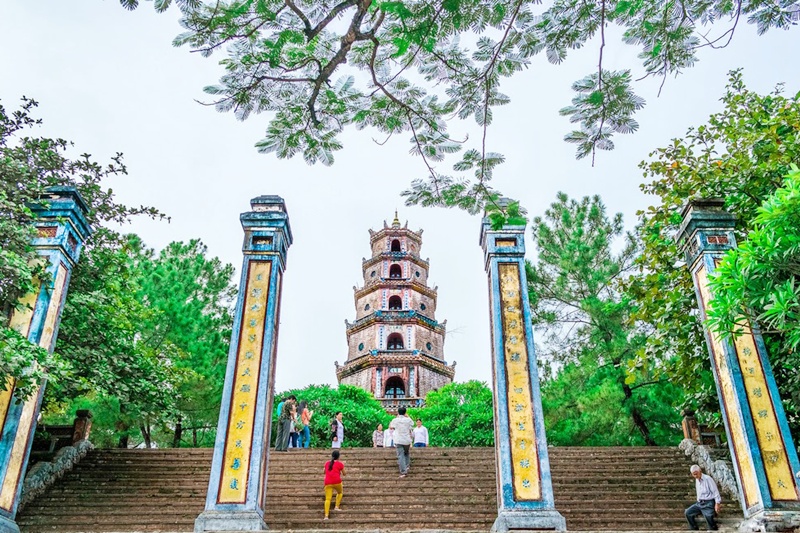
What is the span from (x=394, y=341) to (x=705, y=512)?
18797 millimetres

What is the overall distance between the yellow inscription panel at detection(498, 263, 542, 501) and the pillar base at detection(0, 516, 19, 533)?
4.11 metres

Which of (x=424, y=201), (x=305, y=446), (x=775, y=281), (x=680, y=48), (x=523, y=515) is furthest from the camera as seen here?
(x=305, y=446)

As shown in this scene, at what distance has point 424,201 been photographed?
13.9 ft

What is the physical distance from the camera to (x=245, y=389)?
5.99 m

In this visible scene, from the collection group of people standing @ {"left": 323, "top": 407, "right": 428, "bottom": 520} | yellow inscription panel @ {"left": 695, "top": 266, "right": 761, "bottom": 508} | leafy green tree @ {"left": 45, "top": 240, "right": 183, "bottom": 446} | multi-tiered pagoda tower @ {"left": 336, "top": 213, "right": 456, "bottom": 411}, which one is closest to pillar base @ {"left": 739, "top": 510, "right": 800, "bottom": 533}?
yellow inscription panel @ {"left": 695, "top": 266, "right": 761, "bottom": 508}

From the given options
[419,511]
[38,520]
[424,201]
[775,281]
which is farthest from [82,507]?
[775,281]

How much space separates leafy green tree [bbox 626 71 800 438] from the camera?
7.06m

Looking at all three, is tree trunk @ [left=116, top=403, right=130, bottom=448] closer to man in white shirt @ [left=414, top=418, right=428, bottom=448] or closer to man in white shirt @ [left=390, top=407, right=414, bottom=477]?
man in white shirt @ [left=414, top=418, right=428, bottom=448]

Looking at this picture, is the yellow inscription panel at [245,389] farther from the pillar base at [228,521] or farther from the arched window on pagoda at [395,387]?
the arched window on pagoda at [395,387]

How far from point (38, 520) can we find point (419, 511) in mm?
4397

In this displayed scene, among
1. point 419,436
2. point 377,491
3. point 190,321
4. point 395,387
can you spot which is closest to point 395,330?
point 395,387

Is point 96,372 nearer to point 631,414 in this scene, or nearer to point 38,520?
point 38,520

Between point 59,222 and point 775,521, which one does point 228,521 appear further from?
point 775,521

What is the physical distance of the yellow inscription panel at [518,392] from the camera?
567 centimetres
